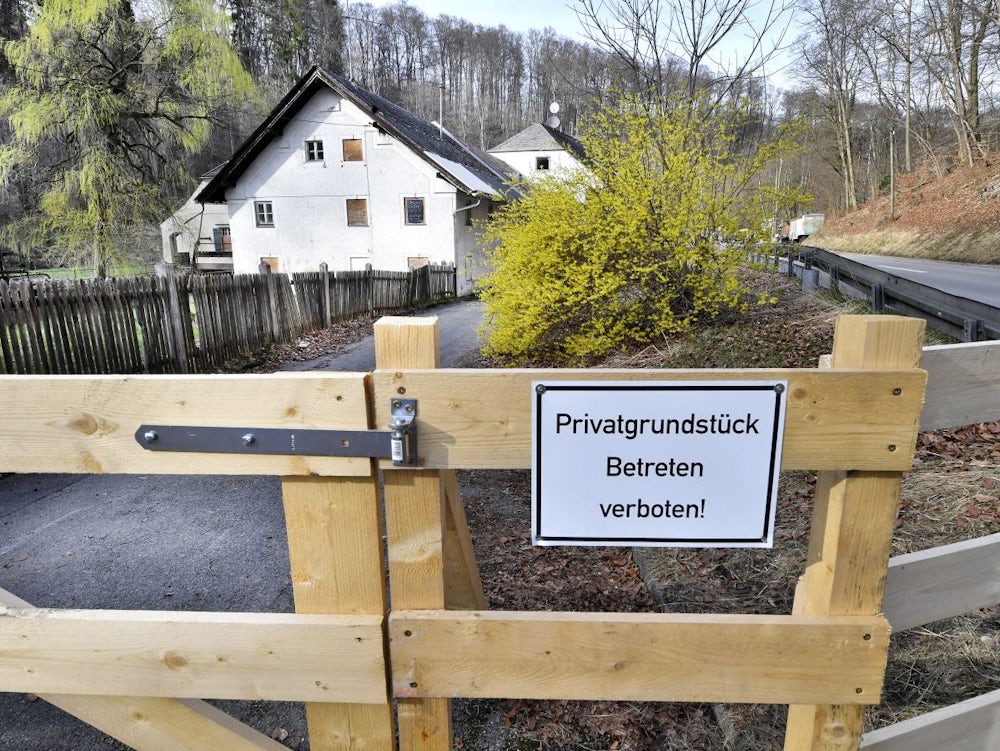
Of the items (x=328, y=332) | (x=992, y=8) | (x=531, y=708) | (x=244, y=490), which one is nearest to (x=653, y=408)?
(x=531, y=708)

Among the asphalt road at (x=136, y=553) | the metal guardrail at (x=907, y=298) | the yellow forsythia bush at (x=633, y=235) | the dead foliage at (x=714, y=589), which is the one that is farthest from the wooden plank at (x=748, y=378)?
the yellow forsythia bush at (x=633, y=235)

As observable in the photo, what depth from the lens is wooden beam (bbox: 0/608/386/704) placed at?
4.73 feet

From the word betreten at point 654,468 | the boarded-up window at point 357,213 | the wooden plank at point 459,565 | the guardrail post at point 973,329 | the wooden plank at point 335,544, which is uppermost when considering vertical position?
the boarded-up window at point 357,213

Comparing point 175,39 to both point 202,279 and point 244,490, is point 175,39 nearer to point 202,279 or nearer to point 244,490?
point 202,279

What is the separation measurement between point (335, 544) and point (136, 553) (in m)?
3.88

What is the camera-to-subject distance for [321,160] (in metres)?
23.8

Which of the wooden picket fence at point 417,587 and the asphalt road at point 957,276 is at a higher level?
the wooden picket fence at point 417,587

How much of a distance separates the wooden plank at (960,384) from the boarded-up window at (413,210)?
23.0 meters

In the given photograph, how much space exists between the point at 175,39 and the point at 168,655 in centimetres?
2069

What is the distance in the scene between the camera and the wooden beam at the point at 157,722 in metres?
1.57

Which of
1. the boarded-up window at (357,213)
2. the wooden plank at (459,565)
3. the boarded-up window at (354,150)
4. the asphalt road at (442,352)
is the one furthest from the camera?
the boarded-up window at (357,213)

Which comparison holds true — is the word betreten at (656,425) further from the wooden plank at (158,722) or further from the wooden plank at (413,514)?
the wooden plank at (158,722)

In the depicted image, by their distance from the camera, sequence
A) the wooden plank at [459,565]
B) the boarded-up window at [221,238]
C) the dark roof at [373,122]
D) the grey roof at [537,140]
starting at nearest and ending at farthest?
1. the wooden plank at [459,565]
2. the dark roof at [373,122]
3. the boarded-up window at [221,238]
4. the grey roof at [537,140]

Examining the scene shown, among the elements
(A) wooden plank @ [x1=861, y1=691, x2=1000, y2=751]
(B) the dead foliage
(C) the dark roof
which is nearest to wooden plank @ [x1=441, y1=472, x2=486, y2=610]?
(B) the dead foliage
